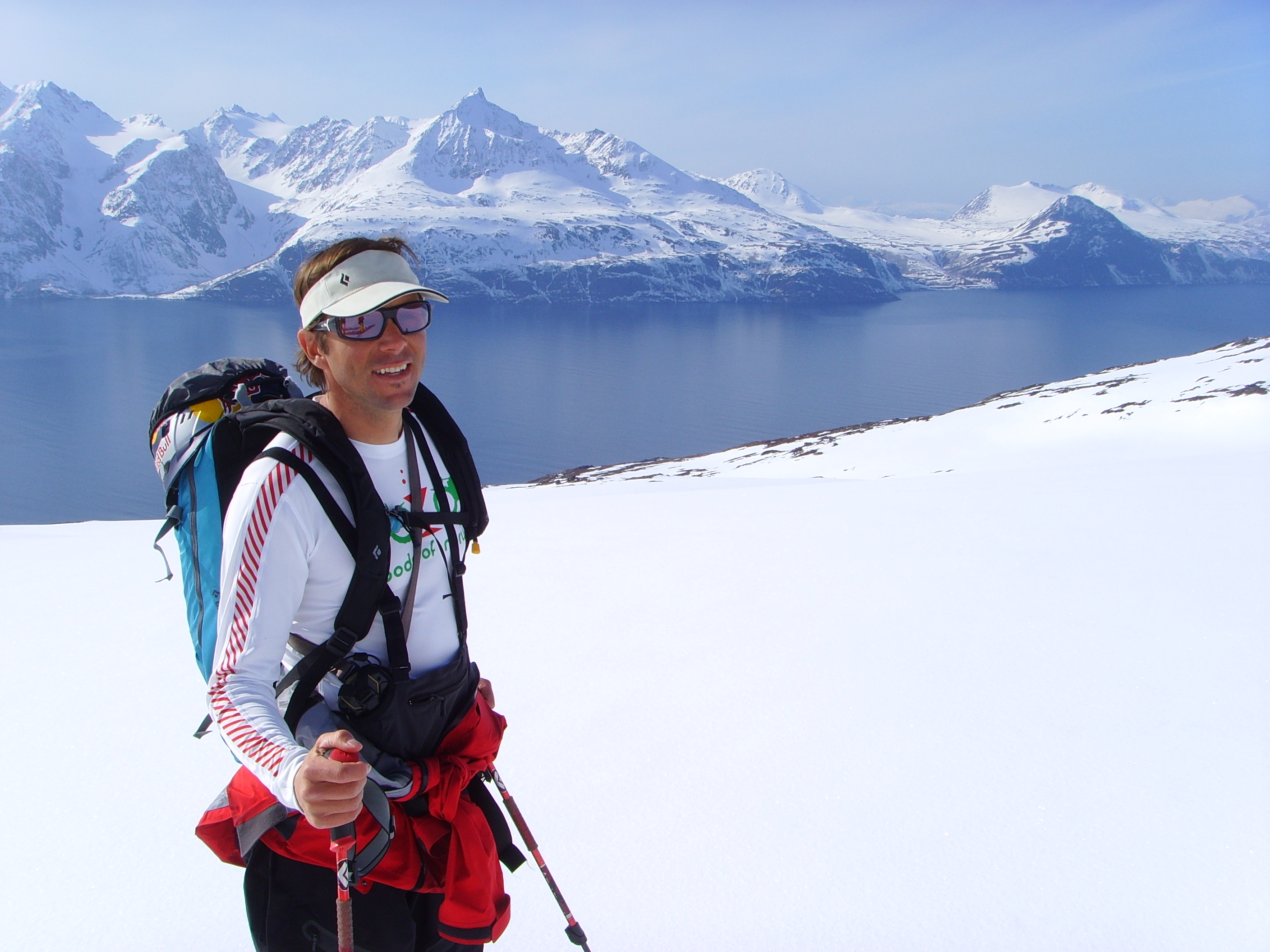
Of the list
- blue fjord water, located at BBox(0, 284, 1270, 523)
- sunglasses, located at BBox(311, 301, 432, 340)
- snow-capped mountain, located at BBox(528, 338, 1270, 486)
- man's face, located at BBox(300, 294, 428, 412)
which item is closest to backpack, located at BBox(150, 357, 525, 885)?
man's face, located at BBox(300, 294, 428, 412)

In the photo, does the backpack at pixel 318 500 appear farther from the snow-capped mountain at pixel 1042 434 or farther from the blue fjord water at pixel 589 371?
the blue fjord water at pixel 589 371

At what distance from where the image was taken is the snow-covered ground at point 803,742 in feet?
10.2

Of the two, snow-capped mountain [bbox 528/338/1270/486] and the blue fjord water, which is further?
the blue fjord water

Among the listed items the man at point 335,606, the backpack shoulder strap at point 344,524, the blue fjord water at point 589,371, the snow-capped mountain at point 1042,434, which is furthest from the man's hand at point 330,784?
the blue fjord water at point 589,371

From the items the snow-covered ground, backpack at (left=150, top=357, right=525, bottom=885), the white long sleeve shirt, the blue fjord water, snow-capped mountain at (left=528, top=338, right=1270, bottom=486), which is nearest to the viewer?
the white long sleeve shirt

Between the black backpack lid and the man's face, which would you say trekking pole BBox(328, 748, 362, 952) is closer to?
the man's face

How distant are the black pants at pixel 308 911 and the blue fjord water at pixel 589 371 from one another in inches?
2176

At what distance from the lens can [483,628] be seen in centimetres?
606

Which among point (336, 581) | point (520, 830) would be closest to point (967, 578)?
point (520, 830)

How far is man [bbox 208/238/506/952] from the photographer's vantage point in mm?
1883

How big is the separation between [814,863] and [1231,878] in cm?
179

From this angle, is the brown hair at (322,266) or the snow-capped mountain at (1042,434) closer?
the brown hair at (322,266)

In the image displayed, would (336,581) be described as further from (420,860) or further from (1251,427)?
(1251,427)

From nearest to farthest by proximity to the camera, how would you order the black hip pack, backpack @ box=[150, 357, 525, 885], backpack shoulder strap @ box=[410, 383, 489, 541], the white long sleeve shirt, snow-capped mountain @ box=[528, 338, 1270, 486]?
the white long sleeve shirt → backpack @ box=[150, 357, 525, 885] → the black hip pack → backpack shoulder strap @ box=[410, 383, 489, 541] → snow-capped mountain @ box=[528, 338, 1270, 486]
